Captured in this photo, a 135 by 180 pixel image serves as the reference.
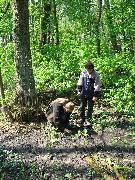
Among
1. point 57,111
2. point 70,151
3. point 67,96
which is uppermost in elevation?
point 57,111

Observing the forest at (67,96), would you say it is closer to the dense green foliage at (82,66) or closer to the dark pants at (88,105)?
the dense green foliage at (82,66)

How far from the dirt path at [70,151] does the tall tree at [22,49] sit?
1.27m

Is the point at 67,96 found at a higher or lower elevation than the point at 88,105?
lower

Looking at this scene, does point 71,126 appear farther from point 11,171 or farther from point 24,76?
point 11,171

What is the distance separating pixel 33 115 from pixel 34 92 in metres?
0.77

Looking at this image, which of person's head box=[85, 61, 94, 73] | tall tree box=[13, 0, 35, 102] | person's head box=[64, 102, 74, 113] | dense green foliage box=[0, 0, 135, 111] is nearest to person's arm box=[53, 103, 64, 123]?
person's head box=[64, 102, 74, 113]

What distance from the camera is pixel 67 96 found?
15375 mm

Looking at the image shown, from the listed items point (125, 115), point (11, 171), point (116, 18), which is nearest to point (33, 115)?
point (125, 115)

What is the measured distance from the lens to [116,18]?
19.1 metres

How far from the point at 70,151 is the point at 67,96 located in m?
5.25

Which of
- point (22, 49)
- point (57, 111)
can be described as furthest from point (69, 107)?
point (22, 49)

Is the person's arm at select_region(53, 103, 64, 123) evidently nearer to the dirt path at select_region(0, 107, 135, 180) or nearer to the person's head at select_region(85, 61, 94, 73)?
the dirt path at select_region(0, 107, 135, 180)

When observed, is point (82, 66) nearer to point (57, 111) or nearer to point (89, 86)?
point (89, 86)

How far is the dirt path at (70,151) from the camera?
8.92 m
